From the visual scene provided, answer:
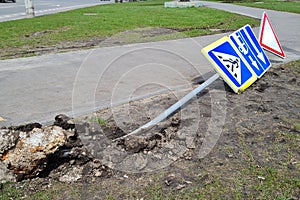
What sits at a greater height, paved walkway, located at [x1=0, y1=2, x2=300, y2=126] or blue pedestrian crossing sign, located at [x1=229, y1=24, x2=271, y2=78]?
blue pedestrian crossing sign, located at [x1=229, y1=24, x2=271, y2=78]

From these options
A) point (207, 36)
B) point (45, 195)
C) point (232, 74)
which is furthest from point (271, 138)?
point (207, 36)

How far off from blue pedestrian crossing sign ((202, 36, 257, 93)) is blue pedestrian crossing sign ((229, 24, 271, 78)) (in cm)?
19

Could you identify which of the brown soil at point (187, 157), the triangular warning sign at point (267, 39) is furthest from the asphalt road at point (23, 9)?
the brown soil at point (187, 157)

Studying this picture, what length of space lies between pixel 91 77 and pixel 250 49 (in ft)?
9.35

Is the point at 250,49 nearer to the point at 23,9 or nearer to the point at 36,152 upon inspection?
the point at 36,152

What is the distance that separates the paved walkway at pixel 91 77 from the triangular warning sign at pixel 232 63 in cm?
92

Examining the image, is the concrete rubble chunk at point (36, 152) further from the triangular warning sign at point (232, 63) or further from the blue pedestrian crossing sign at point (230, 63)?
the triangular warning sign at point (232, 63)

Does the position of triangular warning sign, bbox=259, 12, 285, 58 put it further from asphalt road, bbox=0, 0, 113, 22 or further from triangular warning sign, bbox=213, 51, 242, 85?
asphalt road, bbox=0, 0, 113, 22

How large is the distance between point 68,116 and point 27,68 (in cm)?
296

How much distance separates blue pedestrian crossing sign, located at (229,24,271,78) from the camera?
5398 millimetres

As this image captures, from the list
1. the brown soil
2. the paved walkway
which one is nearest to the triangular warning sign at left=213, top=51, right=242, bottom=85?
the brown soil

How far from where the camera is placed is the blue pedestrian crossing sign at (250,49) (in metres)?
5.40

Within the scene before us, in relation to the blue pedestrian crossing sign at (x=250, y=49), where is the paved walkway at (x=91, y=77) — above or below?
below

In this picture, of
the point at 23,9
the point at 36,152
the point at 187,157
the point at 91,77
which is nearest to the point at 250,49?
the point at 91,77
